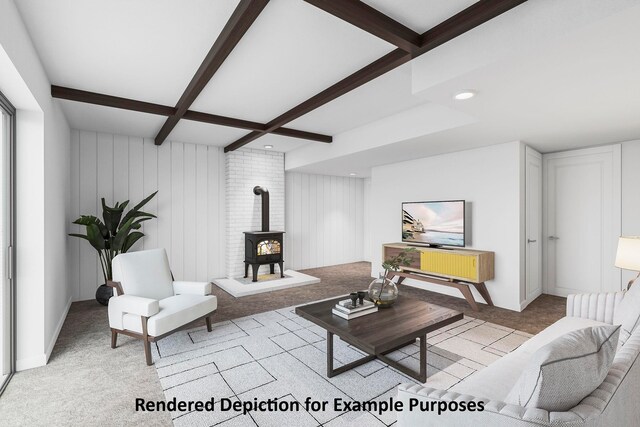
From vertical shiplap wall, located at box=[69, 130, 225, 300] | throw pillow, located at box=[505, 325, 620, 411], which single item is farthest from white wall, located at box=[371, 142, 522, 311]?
vertical shiplap wall, located at box=[69, 130, 225, 300]

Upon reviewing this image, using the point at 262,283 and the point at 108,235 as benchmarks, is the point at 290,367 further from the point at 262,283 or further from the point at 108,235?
the point at 108,235

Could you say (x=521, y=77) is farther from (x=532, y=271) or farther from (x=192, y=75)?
(x=532, y=271)

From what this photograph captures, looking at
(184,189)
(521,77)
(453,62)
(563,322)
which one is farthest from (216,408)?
(184,189)

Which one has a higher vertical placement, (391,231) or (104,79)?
(104,79)

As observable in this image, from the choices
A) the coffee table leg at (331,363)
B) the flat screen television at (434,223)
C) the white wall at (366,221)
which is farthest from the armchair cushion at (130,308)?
the white wall at (366,221)

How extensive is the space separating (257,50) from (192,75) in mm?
822

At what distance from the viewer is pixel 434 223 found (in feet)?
15.8

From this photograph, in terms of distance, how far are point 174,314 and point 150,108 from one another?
238 cm

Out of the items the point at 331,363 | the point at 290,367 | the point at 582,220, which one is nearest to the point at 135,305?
the point at 290,367

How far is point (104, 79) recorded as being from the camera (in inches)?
118

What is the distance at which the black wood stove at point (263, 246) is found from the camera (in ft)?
18.2

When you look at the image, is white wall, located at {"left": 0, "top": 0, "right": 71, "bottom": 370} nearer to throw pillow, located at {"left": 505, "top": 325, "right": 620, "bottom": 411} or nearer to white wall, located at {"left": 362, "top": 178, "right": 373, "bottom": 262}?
throw pillow, located at {"left": 505, "top": 325, "right": 620, "bottom": 411}

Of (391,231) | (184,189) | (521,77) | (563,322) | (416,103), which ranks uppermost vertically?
(416,103)

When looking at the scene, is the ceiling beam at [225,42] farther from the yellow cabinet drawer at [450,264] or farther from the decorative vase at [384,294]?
the yellow cabinet drawer at [450,264]
